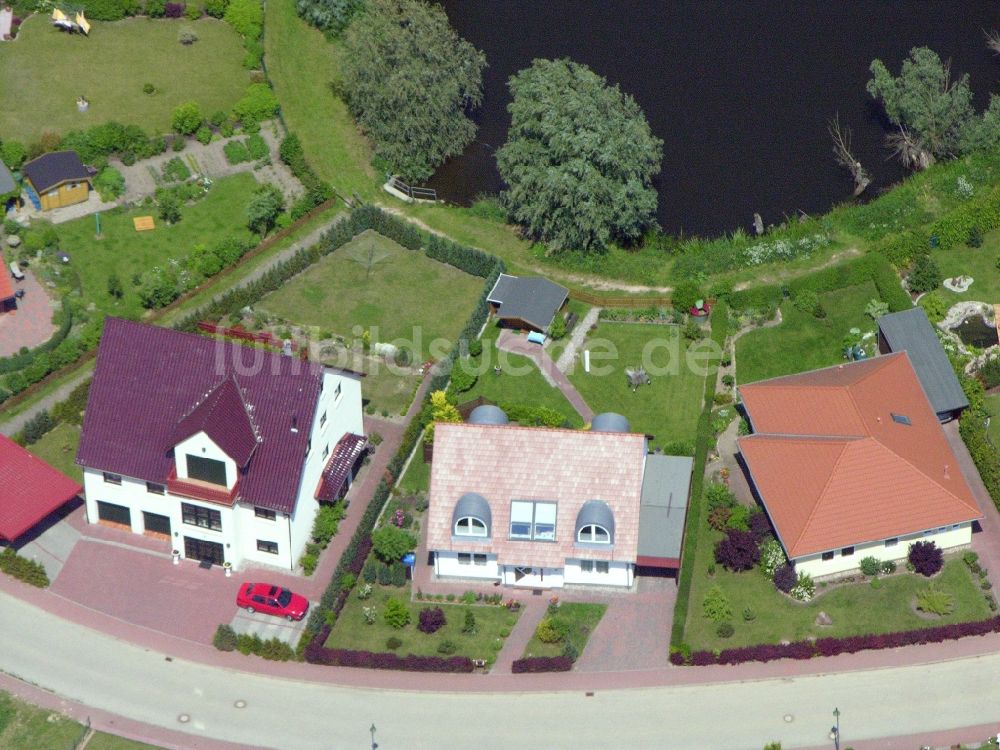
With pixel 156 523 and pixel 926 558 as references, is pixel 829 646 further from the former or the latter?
pixel 156 523

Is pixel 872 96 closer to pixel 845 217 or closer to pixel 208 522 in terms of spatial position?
pixel 845 217

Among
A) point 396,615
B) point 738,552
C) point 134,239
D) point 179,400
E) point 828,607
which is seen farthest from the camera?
point 134,239

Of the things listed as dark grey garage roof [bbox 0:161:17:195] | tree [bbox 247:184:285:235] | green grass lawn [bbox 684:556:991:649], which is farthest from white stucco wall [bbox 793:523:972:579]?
dark grey garage roof [bbox 0:161:17:195]

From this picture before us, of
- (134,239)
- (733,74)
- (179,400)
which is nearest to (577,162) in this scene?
(733,74)

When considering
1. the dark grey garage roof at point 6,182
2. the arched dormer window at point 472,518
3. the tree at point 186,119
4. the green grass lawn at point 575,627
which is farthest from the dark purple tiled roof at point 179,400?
the tree at point 186,119

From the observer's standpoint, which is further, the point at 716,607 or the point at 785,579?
the point at 785,579

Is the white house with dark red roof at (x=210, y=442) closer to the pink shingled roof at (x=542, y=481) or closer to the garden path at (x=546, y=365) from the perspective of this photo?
the pink shingled roof at (x=542, y=481)

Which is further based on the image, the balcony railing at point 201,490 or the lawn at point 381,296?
the lawn at point 381,296
